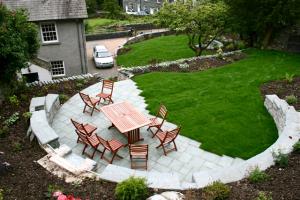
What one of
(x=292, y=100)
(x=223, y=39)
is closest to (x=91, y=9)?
(x=223, y=39)

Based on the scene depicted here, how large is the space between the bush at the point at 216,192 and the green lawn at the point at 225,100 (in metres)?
3.75

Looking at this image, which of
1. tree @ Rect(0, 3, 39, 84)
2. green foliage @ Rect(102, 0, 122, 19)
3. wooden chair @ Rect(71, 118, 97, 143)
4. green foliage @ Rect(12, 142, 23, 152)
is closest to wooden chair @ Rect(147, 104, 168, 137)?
wooden chair @ Rect(71, 118, 97, 143)

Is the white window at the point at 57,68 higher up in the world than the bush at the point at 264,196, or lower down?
lower down

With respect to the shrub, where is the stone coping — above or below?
below

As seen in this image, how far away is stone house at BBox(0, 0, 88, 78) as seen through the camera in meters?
25.4

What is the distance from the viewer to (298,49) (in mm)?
24328

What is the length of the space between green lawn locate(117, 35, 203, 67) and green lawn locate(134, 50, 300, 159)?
33.4 feet

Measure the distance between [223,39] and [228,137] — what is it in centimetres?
2127

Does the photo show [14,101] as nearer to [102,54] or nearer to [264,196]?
[264,196]

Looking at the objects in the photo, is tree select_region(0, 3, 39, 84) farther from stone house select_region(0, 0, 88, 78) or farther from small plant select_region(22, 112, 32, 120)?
stone house select_region(0, 0, 88, 78)

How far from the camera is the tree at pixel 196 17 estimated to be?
79.9 ft

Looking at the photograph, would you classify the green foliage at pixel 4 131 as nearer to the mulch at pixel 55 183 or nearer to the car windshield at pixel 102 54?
the mulch at pixel 55 183

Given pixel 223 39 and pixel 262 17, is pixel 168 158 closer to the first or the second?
pixel 262 17

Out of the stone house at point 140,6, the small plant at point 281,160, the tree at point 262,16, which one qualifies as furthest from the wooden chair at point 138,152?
the stone house at point 140,6
